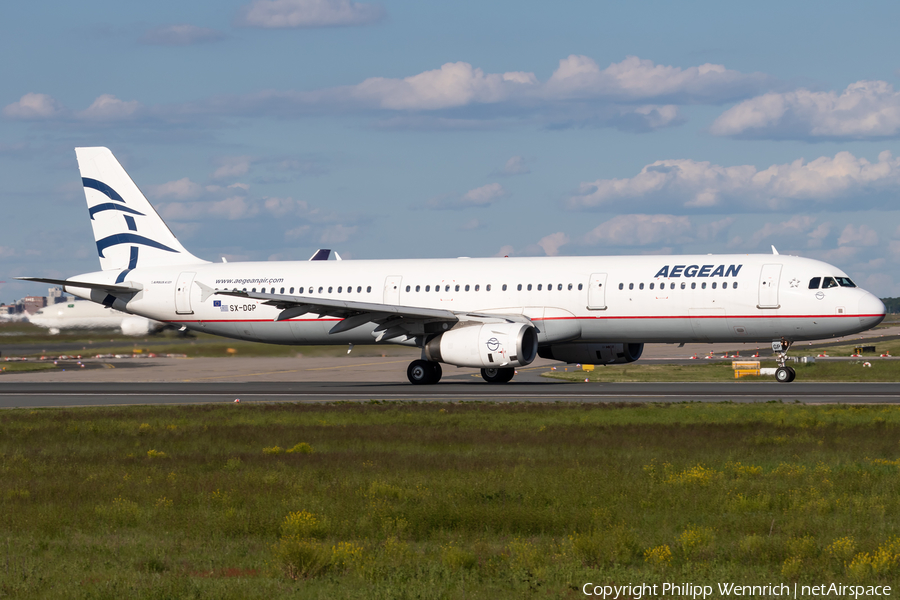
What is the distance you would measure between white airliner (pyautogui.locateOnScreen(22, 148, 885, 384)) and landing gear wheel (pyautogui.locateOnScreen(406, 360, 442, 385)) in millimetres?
51

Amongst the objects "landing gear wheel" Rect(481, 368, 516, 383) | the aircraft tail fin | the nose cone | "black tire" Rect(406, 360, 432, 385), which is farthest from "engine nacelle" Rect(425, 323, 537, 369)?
the aircraft tail fin

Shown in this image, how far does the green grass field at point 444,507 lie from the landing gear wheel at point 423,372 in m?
16.8

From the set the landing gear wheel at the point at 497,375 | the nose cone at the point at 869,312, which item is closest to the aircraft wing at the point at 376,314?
the landing gear wheel at the point at 497,375

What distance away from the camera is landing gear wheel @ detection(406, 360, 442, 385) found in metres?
40.2

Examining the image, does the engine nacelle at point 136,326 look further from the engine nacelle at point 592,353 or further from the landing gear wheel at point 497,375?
the engine nacelle at point 592,353

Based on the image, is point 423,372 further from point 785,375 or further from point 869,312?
point 869,312

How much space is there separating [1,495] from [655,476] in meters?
9.34

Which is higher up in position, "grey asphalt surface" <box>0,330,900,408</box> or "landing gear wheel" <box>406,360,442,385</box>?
"landing gear wheel" <box>406,360,442,385</box>

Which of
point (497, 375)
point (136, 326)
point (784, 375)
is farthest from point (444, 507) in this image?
point (136, 326)

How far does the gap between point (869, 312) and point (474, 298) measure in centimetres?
1406

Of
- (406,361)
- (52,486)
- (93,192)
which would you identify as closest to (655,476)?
(52,486)

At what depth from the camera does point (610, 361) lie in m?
39.8

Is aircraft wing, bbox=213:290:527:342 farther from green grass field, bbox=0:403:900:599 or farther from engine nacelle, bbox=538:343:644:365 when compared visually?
green grass field, bbox=0:403:900:599

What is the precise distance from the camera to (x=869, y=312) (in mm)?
35156
